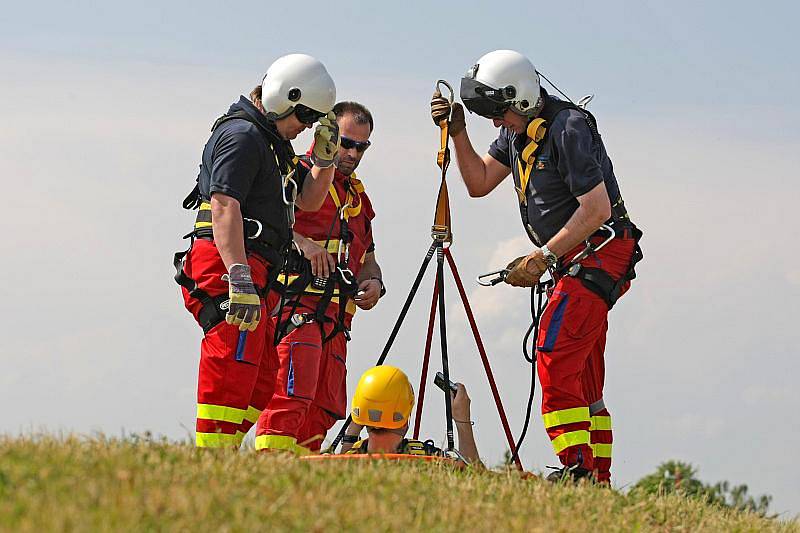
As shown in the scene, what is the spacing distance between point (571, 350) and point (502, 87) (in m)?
2.19

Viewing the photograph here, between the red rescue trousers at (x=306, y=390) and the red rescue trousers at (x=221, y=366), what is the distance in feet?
3.01

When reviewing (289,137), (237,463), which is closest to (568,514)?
(237,463)

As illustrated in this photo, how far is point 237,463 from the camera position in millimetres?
6211

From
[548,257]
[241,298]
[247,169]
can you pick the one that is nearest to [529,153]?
[548,257]

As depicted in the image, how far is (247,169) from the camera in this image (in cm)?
816

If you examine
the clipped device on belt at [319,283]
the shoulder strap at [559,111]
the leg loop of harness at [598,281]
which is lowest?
the leg loop of harness at [598,281]

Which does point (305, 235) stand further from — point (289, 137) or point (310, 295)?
point (289, 137)

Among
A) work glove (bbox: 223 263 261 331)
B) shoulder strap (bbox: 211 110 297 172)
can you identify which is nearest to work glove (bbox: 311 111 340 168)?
shoulder strap (bbox: 211 110 297 172)

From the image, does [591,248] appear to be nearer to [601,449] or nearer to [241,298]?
[601,449]

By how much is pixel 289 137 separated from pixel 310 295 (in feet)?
5.90

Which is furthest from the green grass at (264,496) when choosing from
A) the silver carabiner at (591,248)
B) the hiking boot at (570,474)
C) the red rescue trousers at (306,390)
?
the red rescue trousers at (306,390)

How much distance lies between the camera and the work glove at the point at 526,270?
30.1ft

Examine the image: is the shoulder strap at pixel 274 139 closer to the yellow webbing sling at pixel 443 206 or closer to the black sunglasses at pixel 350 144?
the yellow webbing sling at pixel 443 206

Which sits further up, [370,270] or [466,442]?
[370,270]
